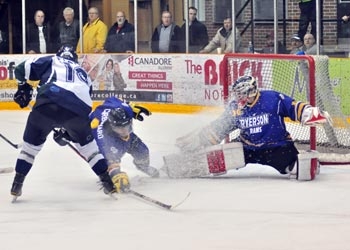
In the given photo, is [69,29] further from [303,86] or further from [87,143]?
[87,143]

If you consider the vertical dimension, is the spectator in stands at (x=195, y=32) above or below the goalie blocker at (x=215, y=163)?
above

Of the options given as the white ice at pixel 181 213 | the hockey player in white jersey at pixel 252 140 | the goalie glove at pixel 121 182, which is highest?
the hockey player in white jersey at pixel 252 140

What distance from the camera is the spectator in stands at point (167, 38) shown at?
47.9 ft

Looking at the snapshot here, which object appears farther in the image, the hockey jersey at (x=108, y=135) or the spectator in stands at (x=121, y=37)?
the spectator in stands at (x=121, y=37)

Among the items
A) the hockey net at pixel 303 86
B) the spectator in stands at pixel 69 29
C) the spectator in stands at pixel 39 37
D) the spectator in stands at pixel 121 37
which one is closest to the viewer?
the hockey net at pixel 303 86

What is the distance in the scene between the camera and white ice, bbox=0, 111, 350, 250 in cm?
593

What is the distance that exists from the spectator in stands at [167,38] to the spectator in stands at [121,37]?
39 centimetres

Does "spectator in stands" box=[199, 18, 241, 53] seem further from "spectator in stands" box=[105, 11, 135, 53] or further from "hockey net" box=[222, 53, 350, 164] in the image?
"hockey net" box=[222, 53, 350, 164]

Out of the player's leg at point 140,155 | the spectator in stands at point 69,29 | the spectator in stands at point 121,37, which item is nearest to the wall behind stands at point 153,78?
the spectator in stands at point 121,37

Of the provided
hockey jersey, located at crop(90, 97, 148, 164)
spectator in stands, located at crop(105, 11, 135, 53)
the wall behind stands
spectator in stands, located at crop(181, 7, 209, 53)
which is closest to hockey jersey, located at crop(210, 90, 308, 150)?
hockey jersey, located at crop(90, 97, 148, 164)

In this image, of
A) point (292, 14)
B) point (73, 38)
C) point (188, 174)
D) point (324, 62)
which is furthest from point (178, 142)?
point (73, 38)

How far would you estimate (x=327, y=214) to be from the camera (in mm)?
6676

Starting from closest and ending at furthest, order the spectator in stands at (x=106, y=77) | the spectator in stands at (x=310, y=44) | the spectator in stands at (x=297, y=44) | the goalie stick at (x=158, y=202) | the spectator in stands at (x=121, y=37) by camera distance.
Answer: the goalie stick at (x=158, y=202), the spectator in stands at (x=310, y=44), the spectator in stands at (x=297, y=44), the spectator in stands at (x=106, y=77), the spectator in stands at (x=121, y=37)

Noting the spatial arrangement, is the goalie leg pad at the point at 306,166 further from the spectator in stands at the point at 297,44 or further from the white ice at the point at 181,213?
the spectator in stands at the point at 297,44
